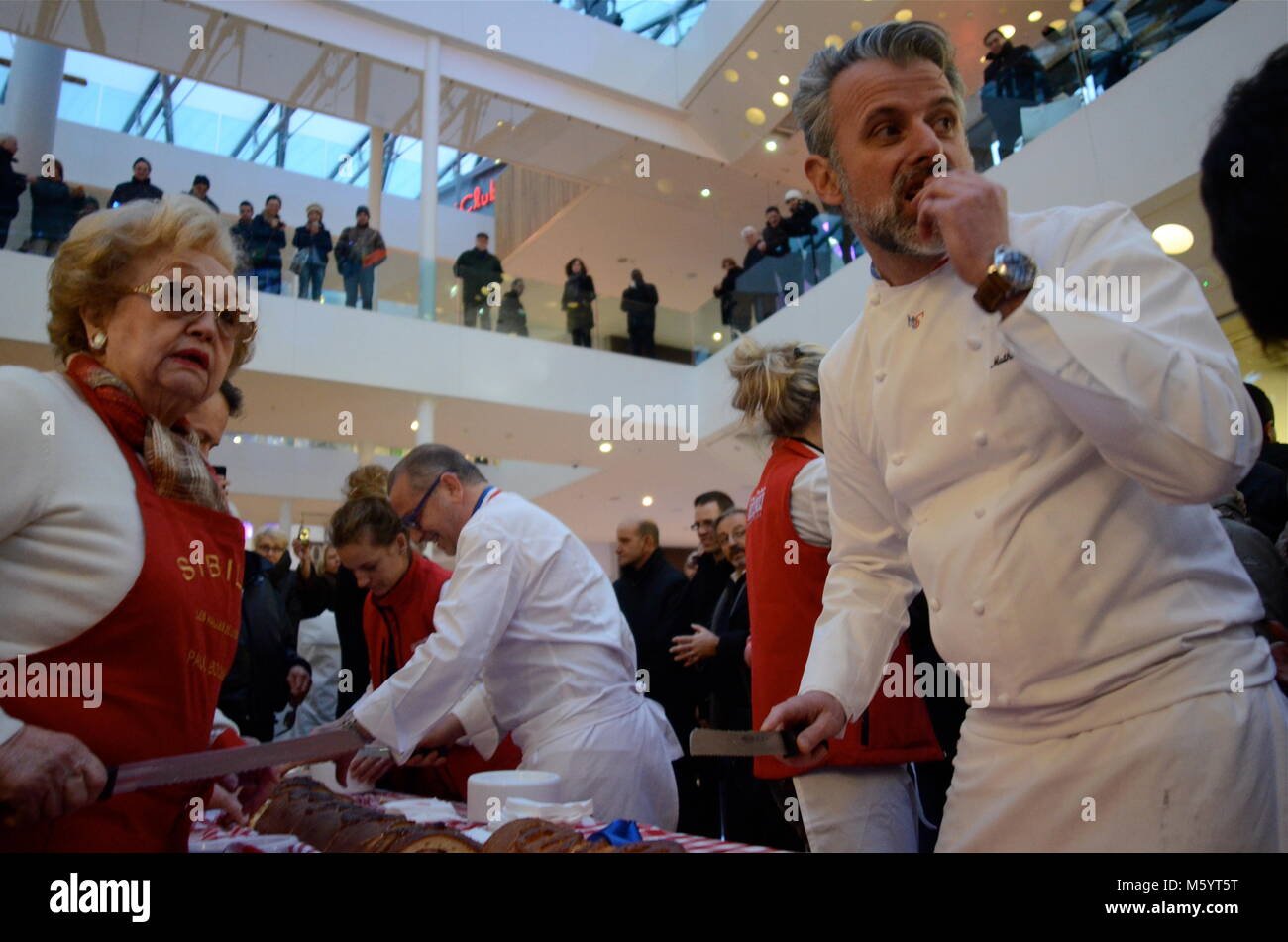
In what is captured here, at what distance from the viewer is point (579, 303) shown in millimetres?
11852

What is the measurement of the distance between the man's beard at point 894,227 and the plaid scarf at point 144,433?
1030 mm

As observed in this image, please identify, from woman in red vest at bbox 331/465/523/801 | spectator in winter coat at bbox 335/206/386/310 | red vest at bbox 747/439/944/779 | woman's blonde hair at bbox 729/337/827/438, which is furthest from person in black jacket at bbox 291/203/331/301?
red vest at bbox 747/439/944/779

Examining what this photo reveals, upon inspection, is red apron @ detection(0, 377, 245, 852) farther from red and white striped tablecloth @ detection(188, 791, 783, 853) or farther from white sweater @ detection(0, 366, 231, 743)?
red and white striped tablecloth @ detection(188, 791, 783, 853)

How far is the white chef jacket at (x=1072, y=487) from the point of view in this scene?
34.8 inches

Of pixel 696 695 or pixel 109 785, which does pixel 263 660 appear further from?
pixel 109 785

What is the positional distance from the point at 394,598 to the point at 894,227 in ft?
7.14

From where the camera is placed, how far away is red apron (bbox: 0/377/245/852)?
3.21ft

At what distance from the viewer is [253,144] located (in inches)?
720

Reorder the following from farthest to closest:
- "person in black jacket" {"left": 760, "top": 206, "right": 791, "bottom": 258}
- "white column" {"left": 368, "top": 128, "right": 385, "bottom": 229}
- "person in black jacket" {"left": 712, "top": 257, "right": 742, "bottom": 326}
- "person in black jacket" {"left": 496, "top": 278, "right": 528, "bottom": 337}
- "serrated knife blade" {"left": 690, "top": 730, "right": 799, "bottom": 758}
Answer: "white column" {"left": 368, "top": 128, "right": 385, "bottom": 229} < "person in black jacket" {"left": 496, "top": 278, "right": 528, "bottom": 337} < "person in black jacket" {"left": 712, "top": 257, "right": 742, "bottom": 326} < "person in black jacket" {"left": 760, "top": 206, "right": 791, "bottom": 258} < "serrated knife blade" {"left": 690, "top": 730, "right": 799, "bottom": 758}

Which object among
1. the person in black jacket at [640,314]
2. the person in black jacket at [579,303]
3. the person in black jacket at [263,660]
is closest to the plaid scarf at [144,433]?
the person in black jacket at [263,660]

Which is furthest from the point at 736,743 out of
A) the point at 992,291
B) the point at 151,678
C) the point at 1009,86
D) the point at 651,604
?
the point at 1009,86

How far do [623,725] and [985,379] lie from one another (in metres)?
1.55

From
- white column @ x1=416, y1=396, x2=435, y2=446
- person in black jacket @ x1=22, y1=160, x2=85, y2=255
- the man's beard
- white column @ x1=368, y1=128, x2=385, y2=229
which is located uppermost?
white column @ x1=368, y1=128, x2=385, y2=229

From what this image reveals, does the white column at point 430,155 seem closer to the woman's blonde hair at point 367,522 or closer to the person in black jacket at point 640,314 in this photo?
the person in black jacket at point 640,314
